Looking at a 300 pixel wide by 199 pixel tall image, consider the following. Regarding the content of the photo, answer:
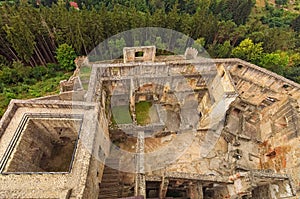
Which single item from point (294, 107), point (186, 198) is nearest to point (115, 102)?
point (186, 198)

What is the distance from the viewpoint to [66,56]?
27.4 metres

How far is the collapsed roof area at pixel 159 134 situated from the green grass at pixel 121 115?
0.12 metres

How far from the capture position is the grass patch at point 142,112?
21.8m

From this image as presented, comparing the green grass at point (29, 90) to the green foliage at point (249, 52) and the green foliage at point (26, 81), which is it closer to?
the green foliage at point (26, 81)

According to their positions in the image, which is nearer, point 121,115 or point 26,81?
point 121,115

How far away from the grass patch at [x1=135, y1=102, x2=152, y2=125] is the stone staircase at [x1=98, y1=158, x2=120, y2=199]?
17.1 feet

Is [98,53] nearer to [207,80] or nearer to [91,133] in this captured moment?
[207,80]

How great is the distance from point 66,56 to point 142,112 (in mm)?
14304

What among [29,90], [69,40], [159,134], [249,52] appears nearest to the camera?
[159,134]

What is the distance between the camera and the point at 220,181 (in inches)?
577

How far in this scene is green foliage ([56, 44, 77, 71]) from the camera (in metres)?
26.8

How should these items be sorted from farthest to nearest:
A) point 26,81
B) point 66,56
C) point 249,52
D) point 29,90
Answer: point 249,52, point 66,56, point 26,81, point 29,90

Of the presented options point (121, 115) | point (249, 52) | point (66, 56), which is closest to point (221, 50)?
point (249, 52)

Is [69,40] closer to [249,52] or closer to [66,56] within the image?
[66,56]
